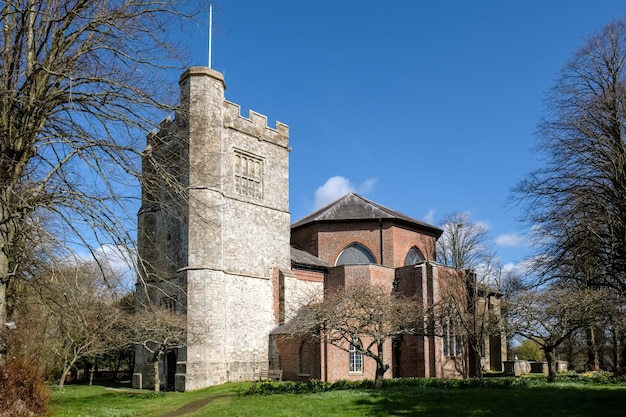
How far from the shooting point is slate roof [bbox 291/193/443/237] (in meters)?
35.1

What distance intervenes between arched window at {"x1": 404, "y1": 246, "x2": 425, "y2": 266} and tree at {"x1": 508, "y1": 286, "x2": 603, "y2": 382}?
11.0 meters

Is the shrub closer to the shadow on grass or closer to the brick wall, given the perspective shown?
the shadow on grass

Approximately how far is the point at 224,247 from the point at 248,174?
4.76 m

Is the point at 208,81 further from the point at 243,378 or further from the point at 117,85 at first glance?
the point at 117,85

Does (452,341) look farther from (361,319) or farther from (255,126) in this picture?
(255,126)

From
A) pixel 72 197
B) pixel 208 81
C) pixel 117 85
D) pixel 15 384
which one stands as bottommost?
pixel 15 384

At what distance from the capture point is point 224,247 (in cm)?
2905

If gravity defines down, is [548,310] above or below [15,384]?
above

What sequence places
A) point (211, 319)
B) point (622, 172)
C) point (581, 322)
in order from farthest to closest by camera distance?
point (211, 319) → point (581, 322) → point (622, 172)

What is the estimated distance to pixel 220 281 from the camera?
27.6 m

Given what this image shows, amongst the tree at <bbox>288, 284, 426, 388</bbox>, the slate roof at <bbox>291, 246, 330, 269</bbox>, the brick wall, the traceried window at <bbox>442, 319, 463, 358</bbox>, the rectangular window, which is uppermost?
the brick wall

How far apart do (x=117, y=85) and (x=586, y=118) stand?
17.6 meters

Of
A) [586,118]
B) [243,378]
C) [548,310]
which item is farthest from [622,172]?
[243,378]

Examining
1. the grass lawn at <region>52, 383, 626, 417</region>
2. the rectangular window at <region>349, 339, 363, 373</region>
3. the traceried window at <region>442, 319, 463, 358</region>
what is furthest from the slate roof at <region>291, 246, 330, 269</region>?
the grass lawn at <region>52, 383, 626, 417</region>
